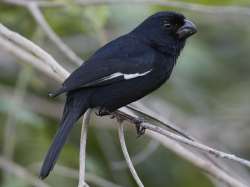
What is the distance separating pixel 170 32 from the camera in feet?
11.5

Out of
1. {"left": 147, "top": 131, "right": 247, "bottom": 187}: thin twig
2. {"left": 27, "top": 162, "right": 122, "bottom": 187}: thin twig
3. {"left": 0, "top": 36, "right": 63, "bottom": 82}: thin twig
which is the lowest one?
{"left": 27, "top": 162, "right": 122, "bottom": 187}: thin twig

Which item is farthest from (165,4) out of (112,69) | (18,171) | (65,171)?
(18,171)

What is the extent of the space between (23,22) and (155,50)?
5.87ft

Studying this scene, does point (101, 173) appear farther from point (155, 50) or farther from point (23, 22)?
point (23, 22)

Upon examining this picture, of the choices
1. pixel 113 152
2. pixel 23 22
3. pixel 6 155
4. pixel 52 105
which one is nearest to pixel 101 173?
pixel 113 152

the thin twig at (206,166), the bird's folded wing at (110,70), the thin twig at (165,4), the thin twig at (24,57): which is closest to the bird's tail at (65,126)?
the bird's folded wing at (110,70)

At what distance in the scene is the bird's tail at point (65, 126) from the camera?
2.78m

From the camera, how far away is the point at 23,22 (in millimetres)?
4387

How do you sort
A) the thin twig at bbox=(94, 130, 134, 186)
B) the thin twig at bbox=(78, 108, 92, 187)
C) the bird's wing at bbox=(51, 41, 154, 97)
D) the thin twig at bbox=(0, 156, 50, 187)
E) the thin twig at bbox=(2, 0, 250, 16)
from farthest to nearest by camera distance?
the thin twig at bbox=(94, 130, 134, 186)
the thin twig at bbox=(2, 0, 250, 16)
the thin twig at bbox=(0, 156, 50, 187)
the bird's wing at bbox=(51, 41, 154, 97)
the thin twig at bbox=(78, 108, 92, 187)

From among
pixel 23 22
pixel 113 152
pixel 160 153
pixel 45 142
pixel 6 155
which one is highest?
pixel 23 22

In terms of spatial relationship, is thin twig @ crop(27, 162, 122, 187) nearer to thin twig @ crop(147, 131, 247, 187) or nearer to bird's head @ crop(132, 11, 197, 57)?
thin twig @ crop(147, 131, 247, 187)

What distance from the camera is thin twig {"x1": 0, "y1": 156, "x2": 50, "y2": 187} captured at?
3.68 meters

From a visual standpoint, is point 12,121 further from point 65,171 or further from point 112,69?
point 112,69

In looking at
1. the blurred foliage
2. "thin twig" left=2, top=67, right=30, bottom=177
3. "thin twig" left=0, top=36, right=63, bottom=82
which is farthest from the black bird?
"thin twig" left=2, top=67, right=30, bottom=177
